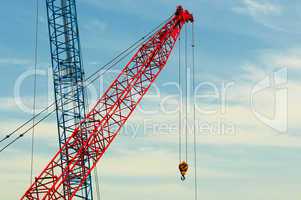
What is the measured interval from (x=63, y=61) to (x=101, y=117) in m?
12.2

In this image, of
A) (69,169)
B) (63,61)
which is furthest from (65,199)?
(63,61)

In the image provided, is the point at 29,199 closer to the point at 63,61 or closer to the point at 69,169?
the point at 69,169

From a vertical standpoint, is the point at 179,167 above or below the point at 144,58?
below

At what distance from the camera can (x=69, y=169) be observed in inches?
2694

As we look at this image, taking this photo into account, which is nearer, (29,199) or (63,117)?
(29,199)

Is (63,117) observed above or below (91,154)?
above

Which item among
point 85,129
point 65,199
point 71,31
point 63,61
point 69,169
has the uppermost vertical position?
point 71,31

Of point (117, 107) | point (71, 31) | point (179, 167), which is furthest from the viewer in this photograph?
point (71, 31)

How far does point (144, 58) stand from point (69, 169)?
63.5 ft

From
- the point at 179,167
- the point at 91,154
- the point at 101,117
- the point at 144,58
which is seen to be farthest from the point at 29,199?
the point at 144,58

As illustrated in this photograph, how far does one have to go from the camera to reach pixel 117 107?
224ft

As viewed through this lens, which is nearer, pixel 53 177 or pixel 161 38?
pixel 53 177

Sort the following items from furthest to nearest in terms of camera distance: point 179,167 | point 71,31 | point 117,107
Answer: point 71,31, point 117,107, point 179,167

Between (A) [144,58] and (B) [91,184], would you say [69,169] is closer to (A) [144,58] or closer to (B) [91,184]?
(B) [91,184]
